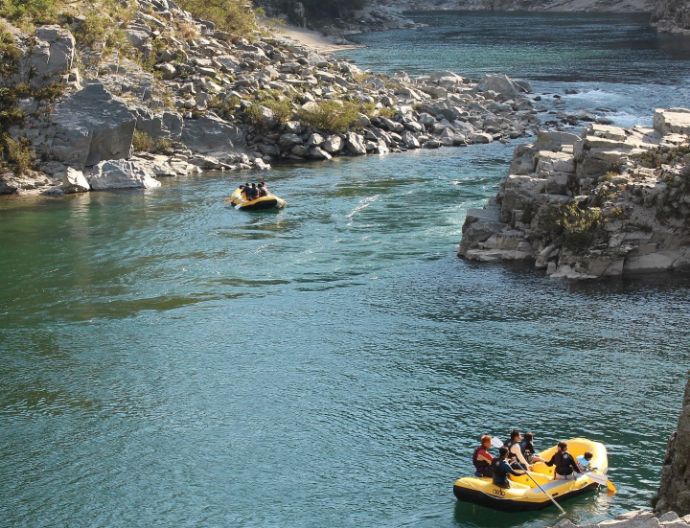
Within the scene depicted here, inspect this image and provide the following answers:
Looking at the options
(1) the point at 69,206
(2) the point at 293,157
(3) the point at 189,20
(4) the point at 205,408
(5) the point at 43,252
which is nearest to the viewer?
(4) the point at 205,408

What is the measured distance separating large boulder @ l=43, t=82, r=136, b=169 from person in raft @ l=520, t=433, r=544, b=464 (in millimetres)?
36142

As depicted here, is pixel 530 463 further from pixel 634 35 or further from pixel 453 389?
pixel 634 35

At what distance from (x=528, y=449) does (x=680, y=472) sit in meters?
5.24

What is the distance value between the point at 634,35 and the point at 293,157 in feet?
222

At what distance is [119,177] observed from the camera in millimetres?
52906

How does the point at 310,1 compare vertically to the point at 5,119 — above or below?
above

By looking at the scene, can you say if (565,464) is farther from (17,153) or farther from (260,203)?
(17,153)

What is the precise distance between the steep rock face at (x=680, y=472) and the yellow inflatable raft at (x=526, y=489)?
11.9 ft

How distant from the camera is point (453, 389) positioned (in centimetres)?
2858

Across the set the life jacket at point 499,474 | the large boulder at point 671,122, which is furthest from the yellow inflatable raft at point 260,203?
the life jacket at point 499,474

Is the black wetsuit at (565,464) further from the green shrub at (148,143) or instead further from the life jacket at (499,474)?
the green shrub at (148,143)

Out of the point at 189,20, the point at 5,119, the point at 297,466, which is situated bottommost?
the point at 297,466

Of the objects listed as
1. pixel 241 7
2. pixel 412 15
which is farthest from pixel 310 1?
pixel 241 7

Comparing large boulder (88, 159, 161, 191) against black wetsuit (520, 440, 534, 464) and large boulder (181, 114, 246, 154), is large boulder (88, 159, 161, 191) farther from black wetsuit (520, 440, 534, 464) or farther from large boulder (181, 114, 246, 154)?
black wetsuit (520, 440, 534, 464)
